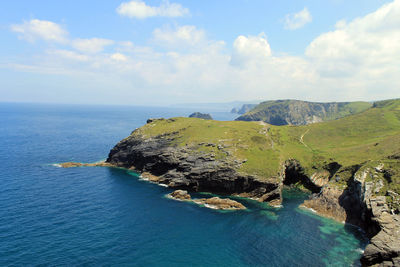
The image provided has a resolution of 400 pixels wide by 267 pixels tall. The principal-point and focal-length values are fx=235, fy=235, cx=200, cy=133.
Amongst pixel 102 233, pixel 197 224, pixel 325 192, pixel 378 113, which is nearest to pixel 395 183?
pixel 325 192

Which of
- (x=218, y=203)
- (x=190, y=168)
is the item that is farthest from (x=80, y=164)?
(x=218, y=203)

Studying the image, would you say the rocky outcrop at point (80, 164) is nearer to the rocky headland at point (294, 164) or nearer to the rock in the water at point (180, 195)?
the rocky headland at point (294, 164)

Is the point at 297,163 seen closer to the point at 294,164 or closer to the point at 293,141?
the point at 294,164

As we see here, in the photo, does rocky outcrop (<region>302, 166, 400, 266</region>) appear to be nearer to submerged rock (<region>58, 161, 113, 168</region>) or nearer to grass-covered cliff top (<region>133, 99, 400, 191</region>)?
grass-covered cliff top (<region>133, 99, 400, 191</region>)

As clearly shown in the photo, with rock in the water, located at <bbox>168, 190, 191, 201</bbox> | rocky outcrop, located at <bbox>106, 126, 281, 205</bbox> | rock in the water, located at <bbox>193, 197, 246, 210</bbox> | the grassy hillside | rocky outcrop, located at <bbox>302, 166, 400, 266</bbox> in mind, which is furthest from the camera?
the grassy hillside

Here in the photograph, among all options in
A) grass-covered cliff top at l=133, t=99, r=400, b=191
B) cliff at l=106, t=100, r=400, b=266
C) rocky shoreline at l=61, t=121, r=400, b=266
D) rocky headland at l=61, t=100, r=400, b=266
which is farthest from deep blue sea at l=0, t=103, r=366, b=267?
Answer: grass-covered cliff top at l=133, t=99, r=400, b=191

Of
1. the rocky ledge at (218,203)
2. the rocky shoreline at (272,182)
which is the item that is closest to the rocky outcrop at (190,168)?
the rocky shoreline at (272,182)
